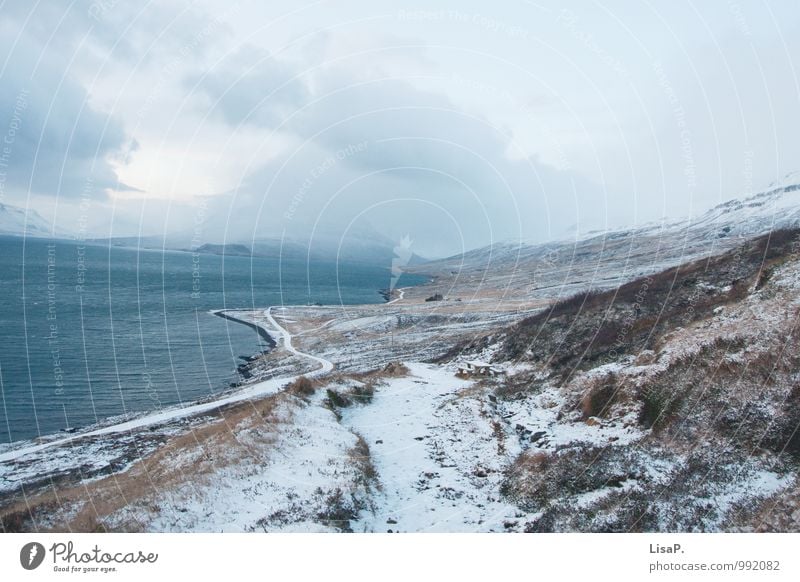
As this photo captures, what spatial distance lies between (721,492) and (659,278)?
3287cm

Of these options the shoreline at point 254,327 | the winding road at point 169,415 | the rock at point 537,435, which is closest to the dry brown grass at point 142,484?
the winding road at point 169,415

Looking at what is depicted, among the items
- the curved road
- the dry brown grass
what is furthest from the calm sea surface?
the dry brown grass

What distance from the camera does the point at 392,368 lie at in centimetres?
3834

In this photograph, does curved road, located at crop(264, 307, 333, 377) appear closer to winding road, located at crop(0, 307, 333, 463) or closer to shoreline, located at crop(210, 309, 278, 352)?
winding road, located at crop(0, 307, 333, 463)

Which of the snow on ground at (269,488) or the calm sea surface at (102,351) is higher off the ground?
the snow on ground at (269,488)

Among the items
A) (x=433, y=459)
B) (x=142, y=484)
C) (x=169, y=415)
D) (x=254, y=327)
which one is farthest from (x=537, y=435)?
(x=254, y=327)

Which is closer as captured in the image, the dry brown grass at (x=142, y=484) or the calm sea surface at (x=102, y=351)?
the dry brown grass at (x=142, y=484)
